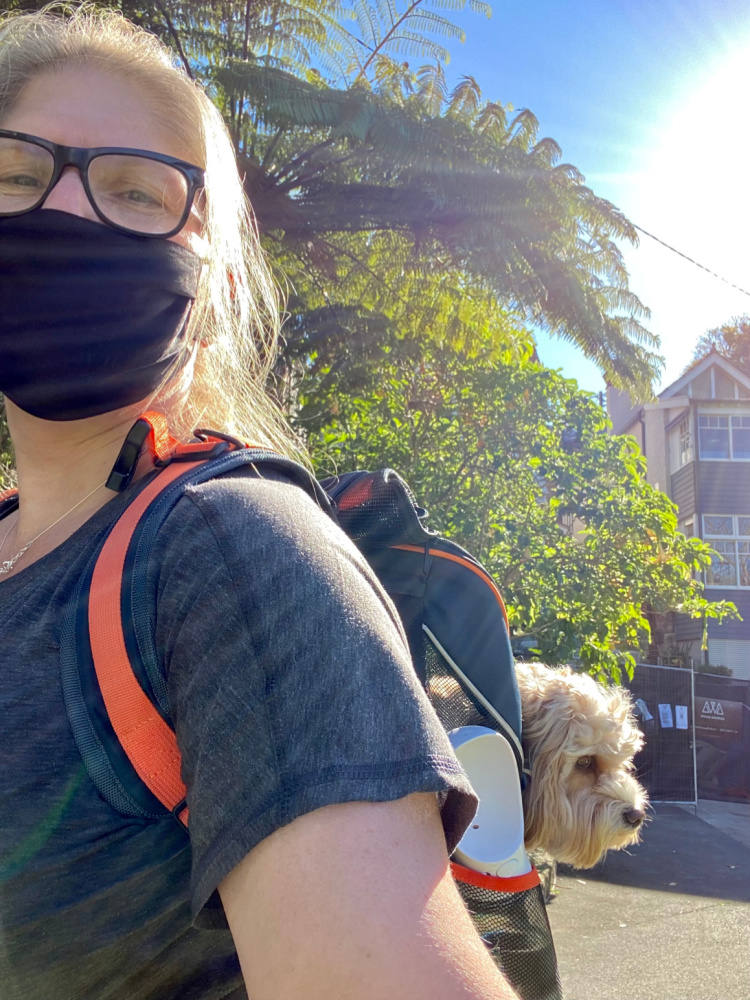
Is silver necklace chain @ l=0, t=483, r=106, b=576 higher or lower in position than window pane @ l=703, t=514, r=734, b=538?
higher

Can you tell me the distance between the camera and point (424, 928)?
641mm

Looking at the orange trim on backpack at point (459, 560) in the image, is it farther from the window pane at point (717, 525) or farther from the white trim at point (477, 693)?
the window pane at point (717, 525)

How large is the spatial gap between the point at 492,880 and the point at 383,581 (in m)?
0.53

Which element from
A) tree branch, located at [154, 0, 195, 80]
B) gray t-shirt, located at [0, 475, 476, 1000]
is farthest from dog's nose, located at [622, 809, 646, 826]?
tree branch, located at [154, 0, 195, 80]

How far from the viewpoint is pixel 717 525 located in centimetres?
2806

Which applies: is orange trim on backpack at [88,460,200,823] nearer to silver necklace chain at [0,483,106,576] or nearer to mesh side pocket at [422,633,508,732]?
silver necklace chain at [0,483,106,576]

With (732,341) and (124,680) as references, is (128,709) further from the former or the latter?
(732,341)

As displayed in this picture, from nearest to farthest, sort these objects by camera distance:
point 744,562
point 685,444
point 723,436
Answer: point 744,562 < point 723,436 < point 685,444

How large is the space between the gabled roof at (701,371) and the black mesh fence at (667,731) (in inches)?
621

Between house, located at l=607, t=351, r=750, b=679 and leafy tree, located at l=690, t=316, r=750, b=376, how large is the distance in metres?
5.56

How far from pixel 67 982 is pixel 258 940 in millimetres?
343

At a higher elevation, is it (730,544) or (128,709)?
(128,709)

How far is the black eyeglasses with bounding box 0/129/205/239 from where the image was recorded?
1.24 m

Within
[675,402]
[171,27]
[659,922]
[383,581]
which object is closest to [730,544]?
[675,402]
